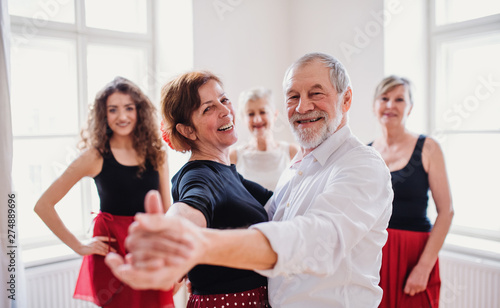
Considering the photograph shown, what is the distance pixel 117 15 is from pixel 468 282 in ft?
11.0

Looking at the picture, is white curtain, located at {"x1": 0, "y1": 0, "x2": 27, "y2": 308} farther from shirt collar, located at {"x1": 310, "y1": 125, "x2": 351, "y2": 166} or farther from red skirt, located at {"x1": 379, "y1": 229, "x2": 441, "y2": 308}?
red skirt, located at {"x1": 379, "y1": 229, "x2": 441, "y2": 308}

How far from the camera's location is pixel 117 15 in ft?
10.6

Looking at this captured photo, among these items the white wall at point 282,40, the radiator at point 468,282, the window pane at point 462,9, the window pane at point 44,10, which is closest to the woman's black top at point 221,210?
the radiator at point 468,282

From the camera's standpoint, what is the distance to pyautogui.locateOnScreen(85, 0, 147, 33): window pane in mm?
3090

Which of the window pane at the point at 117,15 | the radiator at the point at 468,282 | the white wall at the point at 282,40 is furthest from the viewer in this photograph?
the window pane at the point at 117,15

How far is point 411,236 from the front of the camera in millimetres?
2150

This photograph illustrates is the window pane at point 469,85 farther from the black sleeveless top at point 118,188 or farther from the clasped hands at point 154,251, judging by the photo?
the clasped hands at point 154,251

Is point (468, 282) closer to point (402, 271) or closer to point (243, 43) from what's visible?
point (402, 271)

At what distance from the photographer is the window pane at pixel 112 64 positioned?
3131 millimetres

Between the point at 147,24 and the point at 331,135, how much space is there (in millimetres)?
2579

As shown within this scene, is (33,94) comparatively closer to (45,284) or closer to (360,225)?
(45,284)

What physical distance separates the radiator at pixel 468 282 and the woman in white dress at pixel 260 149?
1.32 meters

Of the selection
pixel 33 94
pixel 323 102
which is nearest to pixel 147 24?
pixel 33 94

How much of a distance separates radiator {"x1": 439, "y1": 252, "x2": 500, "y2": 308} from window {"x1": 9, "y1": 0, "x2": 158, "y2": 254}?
2.74 m
